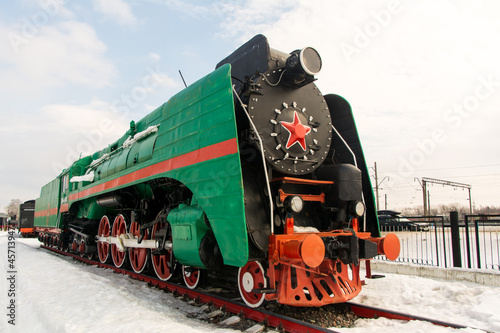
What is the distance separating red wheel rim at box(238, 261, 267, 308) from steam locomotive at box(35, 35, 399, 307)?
0.01 m

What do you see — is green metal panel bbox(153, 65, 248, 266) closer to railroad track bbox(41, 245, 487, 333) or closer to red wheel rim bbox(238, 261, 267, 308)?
red wheel rim bbox(238, 261, 267, 308)

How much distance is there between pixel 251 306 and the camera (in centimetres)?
447

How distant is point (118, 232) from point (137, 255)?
2.88 ft

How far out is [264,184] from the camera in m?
4.79

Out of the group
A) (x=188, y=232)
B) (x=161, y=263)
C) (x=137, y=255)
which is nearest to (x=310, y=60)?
(x=188, y=232)

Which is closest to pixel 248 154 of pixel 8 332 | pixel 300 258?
pixel 300 258

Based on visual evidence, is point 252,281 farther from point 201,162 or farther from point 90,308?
point 90,308

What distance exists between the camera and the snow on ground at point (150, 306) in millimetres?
3854

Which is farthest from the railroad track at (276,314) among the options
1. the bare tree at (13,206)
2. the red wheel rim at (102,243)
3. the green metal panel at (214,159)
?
the bare tree at (13,206)

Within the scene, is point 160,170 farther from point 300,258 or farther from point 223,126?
point 300,258

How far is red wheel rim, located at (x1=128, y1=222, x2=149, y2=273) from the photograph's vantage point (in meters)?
7.39

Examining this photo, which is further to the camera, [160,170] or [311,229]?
[160,170]

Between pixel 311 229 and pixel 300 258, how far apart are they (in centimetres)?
110

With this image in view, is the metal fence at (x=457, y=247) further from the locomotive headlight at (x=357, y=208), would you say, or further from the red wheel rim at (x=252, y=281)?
the red wheel rim at (x=252, y=281)
